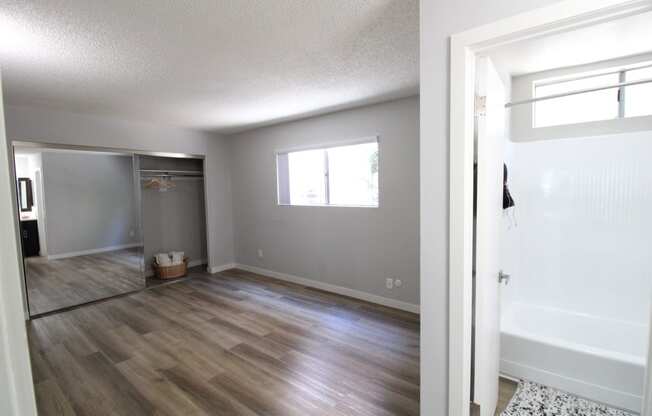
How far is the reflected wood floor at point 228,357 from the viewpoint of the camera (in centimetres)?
217

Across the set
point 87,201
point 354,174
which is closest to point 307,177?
point 354,174

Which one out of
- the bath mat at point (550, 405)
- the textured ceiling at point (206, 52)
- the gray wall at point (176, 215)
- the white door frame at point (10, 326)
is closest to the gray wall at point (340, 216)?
the textured ceiling at point (206, 52)

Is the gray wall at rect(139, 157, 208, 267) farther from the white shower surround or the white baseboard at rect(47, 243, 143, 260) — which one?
the white shower surround

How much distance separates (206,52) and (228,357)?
2476 millimetres

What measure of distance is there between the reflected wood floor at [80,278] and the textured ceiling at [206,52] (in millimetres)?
2099

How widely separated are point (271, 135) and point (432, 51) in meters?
3.68

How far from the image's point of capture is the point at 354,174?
4098 mm

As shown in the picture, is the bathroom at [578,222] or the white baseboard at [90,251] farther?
the white baseboard at [90,251]

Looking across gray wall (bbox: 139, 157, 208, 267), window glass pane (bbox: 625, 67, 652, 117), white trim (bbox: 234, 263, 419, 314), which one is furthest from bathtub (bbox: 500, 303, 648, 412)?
gray wall (bbox: 139, 157, 208, 267)

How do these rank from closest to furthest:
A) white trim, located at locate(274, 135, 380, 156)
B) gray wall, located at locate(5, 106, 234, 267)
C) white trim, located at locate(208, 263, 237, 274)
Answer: gray wall, located at locate(5, 106, 234, 267) → white trim, located at locate(274, 135, 380, 156) → white trim, located at locate(208, 263, 237, 274)

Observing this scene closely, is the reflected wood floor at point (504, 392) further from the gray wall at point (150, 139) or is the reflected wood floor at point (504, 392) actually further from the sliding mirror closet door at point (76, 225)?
the sliding mirror closet door at point (76, 225)

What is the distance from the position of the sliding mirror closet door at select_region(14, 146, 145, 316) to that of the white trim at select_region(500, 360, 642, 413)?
15.4 feet

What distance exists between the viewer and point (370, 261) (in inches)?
153

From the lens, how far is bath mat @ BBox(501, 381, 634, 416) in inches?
79.6
